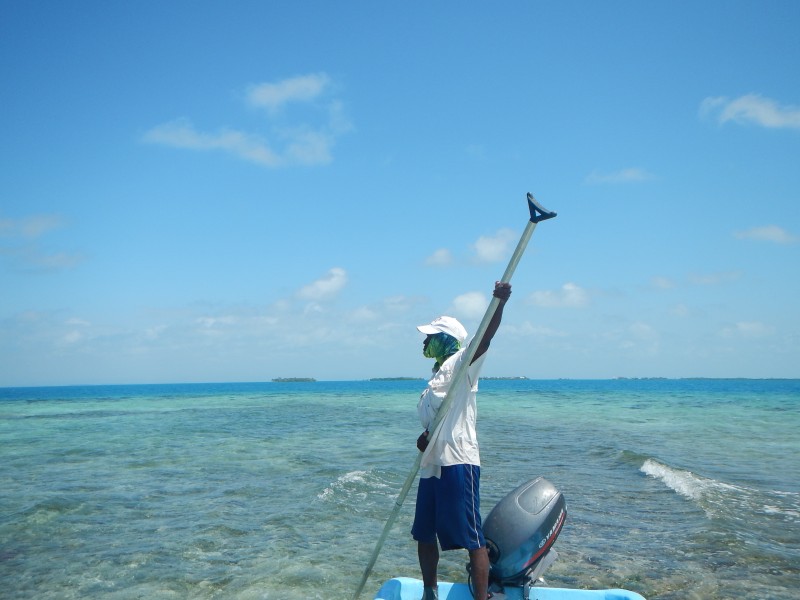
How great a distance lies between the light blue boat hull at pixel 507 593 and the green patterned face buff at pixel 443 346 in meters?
1.72

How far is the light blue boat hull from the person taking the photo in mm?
4457

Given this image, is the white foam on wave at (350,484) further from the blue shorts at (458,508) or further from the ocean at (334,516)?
the blue shorts at (458,508)

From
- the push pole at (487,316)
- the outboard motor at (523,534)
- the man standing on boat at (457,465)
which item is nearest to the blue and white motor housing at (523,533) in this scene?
the outboard motor at (523,534)

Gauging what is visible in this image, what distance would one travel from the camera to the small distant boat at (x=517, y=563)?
14.8 ft

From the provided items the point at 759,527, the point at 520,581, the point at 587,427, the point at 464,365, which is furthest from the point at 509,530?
the point at 587,427

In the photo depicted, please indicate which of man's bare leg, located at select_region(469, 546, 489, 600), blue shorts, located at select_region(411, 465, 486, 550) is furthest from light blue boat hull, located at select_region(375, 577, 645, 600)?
blue shorts, located at select_region(411, 465, 486, 550)

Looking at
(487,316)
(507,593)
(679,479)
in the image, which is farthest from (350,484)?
(487,316)

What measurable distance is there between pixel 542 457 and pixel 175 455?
9547 millimetres

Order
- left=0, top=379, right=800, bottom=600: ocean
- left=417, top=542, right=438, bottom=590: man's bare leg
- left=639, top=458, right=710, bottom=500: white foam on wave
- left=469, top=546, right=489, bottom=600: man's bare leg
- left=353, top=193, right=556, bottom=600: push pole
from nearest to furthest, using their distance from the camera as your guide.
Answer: left=353, top=193, right=556, bottom=600: push pole < left=469, top=546, right=489, bottom=600: man's bare leg < left=417, top=542, right=438, bottom=590: man's bare leg < left=0, top=379, right=800, bottom=600: ocean < left=639, top=458, right=710, bottom=500: white foam on wave

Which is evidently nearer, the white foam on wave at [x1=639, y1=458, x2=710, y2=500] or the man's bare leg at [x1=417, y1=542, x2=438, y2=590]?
the man's bare leg at [x1=417, y1=542, x2=438, y2=590]

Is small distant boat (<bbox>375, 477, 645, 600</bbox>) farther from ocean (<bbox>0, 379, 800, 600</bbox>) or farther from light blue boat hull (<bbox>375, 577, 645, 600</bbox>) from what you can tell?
ocean (<bbox>0, 379, 800, 600</bbox>)

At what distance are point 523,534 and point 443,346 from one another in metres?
1.59

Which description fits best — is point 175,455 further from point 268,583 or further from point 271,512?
point 268,583

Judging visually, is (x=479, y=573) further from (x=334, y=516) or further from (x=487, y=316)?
(x=334, y=516)
